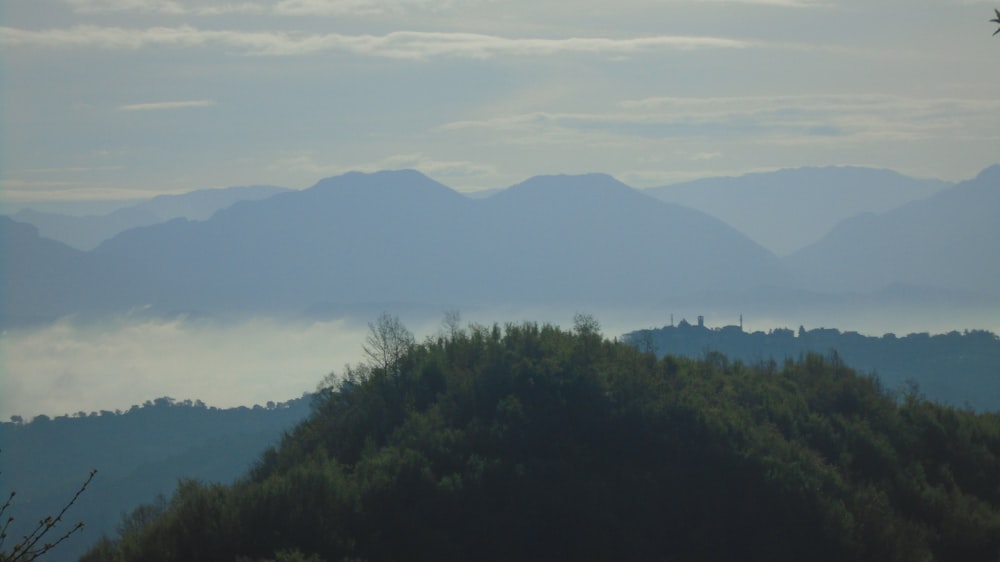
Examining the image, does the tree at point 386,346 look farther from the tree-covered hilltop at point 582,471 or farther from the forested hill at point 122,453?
the forested hill at point 122,453

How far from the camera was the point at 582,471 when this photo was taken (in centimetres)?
2469

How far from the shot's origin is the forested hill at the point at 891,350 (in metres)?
93.1

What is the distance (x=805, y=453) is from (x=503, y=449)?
835cm

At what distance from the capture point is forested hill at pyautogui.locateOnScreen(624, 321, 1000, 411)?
9312 cm

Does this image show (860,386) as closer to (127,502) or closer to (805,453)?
(805,453)

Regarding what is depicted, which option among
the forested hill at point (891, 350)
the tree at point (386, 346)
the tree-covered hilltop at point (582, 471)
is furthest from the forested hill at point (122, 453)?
the forested hill at point (891, 350)

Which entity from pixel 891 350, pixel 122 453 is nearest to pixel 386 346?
pixel 122 453

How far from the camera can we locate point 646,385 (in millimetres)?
28469

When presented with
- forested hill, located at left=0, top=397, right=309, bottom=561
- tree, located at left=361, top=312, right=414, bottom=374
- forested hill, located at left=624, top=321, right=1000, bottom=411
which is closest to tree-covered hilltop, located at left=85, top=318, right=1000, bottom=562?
tree, located at left=361, top=312, right=414, bottom=374

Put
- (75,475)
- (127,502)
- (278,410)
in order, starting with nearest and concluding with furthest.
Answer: (127,502) < (75,475) < (278,410)

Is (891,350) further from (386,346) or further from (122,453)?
(386,346)

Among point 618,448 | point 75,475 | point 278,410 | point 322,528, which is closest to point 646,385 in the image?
point 618,448

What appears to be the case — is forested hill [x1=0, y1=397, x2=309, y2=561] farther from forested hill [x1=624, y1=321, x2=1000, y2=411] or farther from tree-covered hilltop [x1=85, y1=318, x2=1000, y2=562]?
forested hill [x1=624, y1=321, x2=1000, y2=411]

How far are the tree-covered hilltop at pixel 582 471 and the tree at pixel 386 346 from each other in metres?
0.11
